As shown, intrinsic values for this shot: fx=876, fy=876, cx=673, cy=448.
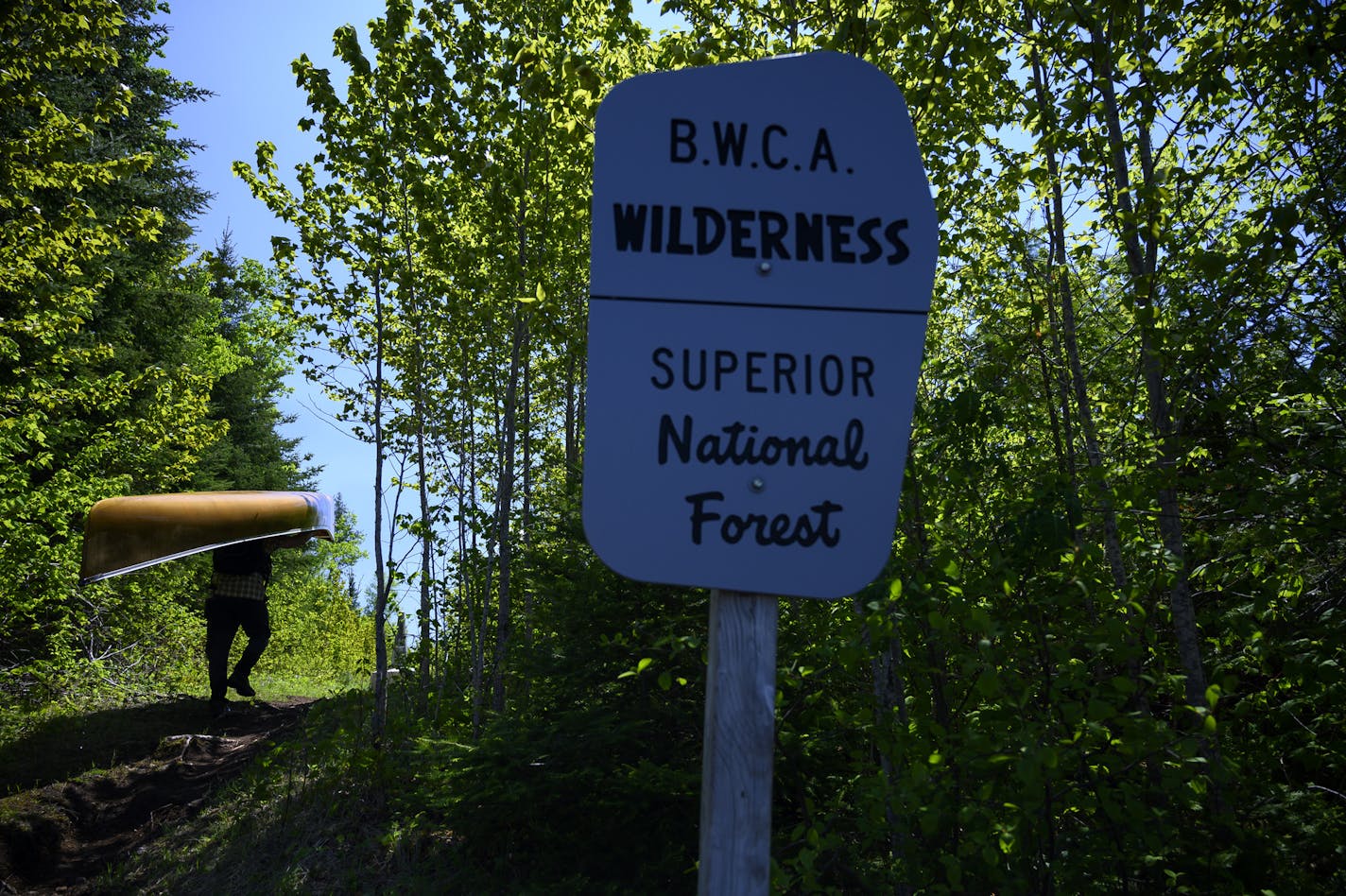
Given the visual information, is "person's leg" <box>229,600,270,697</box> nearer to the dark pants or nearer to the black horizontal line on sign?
the dark pants

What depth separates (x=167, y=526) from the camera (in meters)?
10.7

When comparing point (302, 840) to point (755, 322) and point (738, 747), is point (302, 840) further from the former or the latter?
point (755, 322)

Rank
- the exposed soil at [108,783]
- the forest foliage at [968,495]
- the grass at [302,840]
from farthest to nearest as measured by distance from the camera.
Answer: the exposed soil at [108,783]
the grass at [302,840]
the forest foliage at [968,495]

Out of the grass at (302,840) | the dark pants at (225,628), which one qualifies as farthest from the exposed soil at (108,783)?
the dark pants at (225,628)

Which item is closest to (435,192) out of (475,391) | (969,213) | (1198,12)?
(475,391)

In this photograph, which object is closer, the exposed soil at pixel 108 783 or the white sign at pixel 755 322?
the white sign at pixel 755 322

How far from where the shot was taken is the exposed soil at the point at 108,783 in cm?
621

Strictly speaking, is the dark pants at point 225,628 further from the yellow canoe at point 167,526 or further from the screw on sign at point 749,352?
the screw on sign at point 749,352

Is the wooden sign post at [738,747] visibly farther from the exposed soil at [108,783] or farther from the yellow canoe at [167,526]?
the yellow canoe at [167,526]

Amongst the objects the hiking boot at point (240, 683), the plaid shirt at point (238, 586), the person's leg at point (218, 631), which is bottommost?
the hiking boot at point (240, 683)

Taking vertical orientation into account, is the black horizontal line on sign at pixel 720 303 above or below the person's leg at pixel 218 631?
above

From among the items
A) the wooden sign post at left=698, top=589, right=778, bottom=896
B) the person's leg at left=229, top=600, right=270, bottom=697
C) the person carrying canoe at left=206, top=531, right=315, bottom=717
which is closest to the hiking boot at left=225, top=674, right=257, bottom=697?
the person's leg at left=229, top=600, right=270, bottom=697

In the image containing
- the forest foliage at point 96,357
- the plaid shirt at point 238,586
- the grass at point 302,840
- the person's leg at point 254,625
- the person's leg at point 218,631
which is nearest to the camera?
the grass at point 302,840

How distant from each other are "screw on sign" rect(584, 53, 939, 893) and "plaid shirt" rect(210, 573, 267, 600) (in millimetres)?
10474
